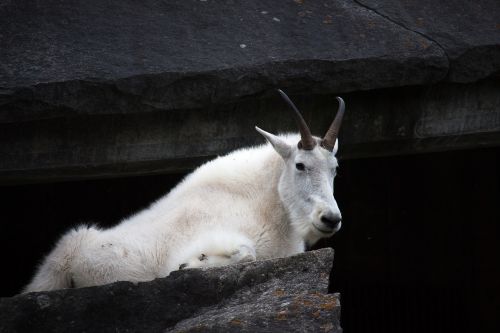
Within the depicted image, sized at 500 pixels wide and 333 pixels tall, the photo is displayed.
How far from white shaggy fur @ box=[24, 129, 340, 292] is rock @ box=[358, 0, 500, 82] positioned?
129 cm

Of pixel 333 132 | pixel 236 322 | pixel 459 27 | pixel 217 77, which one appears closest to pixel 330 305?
pixel 236 322

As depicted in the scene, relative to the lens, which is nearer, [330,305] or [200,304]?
[330,305]

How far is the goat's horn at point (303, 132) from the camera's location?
5.73m

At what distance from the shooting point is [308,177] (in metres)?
5.89

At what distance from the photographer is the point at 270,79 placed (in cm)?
612

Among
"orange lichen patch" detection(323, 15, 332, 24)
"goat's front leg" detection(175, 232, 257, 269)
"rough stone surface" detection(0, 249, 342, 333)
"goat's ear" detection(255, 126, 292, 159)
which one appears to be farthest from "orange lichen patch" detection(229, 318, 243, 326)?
"orange lichen patch" detection(323, 15, 332, 24)

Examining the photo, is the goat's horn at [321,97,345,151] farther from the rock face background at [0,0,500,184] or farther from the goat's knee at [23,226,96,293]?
the goat's knee at [23,226,96,293]

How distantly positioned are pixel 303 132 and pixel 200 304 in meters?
2.02

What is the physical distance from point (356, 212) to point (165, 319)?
536 centimetres

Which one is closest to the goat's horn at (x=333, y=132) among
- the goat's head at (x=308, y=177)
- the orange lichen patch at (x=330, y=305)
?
the goat's head at (x=308, y=177)

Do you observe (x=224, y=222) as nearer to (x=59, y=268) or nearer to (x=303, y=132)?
(x=303, y=132)

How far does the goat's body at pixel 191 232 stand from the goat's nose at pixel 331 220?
0.95 ft

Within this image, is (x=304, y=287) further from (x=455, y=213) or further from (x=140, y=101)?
(x=455, y=213)

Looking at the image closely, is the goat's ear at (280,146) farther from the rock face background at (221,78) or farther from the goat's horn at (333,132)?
the rock face background at (221,78)
